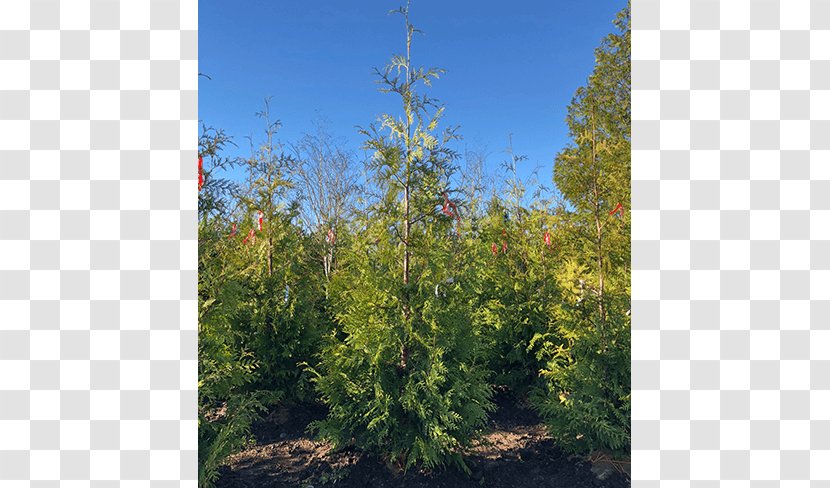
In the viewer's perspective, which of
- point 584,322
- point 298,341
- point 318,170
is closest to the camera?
point 584,322

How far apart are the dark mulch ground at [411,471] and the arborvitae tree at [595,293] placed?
1.10ft

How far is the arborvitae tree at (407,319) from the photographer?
4629 mm

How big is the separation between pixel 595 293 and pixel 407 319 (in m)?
2.19

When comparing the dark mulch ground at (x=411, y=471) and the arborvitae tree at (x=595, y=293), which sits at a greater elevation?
the arborvitae tree at (x=595, y=293)

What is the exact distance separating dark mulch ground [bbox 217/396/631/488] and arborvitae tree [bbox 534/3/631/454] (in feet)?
1.10
